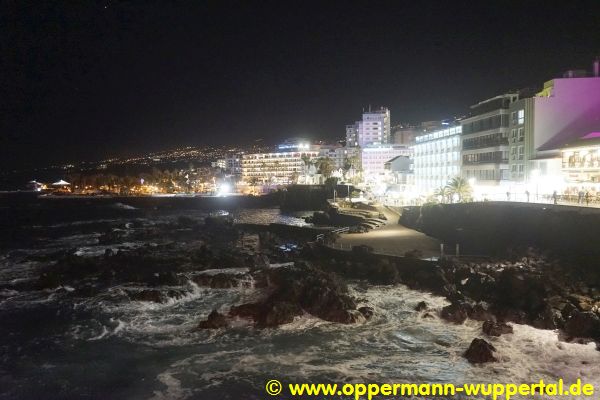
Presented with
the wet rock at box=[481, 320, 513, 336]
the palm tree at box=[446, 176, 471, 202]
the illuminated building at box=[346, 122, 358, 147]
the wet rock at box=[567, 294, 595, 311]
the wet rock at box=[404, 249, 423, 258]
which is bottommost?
the wet rock at box=[481, 320, 513, 336]

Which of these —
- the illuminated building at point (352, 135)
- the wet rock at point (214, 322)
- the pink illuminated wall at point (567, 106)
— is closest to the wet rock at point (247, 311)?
the wet rock at point (214, 322)

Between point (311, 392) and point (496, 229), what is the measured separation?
2143cm

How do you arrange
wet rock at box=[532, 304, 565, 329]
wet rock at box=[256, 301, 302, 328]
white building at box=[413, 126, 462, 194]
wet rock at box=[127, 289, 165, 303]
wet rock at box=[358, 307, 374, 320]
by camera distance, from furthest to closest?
1. white building at box=[413, 126, 462, 194]
2. wet rock at box=[127, 289, 165, 303]
3. wet rock at box=[358, 307, 374, 320]
4. wet rock at box=[256, 301, 302, 328]
5. wet rock at box=[532, 304, 565, 329]

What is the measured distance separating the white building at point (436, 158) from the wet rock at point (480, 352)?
135ft

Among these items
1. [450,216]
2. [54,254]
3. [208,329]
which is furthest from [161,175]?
[208,329]

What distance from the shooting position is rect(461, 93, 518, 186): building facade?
45.2 meters

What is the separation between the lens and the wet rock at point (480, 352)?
48.0 feet

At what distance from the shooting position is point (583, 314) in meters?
16.4

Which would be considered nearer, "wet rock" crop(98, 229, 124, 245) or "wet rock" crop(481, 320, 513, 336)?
"wet rock" crop(481, 320, 513, 336)

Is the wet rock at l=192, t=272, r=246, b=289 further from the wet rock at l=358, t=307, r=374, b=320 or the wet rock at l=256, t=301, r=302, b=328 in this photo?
the wet rock at l=358, t=307, r=374, b=320

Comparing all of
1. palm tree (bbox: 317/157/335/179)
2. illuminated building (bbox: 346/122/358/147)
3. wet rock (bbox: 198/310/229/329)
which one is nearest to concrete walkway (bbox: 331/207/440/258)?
wet rock (bbox: 198/310/229/329)

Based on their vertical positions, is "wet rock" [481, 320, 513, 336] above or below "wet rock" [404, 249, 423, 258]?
below

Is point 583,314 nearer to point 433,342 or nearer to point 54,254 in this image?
point 433,342

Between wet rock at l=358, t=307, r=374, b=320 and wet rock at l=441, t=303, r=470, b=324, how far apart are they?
2932 mm
